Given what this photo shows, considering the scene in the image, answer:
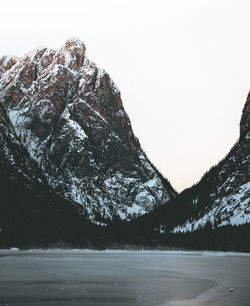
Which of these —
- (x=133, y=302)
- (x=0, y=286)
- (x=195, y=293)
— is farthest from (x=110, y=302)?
(x=0, y=286)

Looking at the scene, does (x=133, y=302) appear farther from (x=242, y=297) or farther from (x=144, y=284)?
(x=144, y=284)

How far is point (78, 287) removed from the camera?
44844 millimetres

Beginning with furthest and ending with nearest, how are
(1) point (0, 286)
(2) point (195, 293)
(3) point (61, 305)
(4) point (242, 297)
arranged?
(1) point (0, 286)
(2) point (195, 293)
(4) point (242, 297)
(3) point (61, 305)

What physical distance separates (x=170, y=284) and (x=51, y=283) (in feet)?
37.5

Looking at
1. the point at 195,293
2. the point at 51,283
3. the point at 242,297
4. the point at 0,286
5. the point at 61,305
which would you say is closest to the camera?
the point at 61,305

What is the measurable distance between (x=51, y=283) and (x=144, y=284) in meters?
8.91

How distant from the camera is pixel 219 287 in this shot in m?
45.5

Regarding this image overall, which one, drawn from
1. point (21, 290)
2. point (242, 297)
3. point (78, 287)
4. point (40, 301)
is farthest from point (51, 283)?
point (242, 297)

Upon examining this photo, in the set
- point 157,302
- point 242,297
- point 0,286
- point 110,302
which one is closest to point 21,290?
point 0,286

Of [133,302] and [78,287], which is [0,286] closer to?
[78,287]

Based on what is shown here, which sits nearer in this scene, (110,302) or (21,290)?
(110,302)

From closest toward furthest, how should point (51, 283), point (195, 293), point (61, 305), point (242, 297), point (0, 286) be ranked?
point (61, 305), point (242, 297), point (195, 293), point (0, 286), point (51, 283)

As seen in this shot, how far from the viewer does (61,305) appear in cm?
3200

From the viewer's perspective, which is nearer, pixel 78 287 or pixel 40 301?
pixel 40 301
